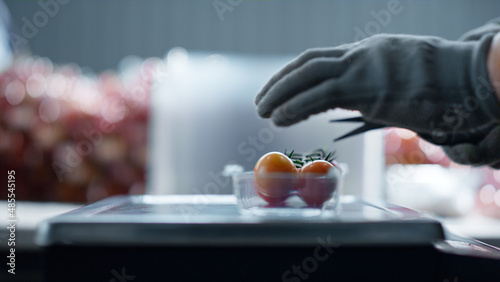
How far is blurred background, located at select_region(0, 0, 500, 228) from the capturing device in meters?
1.13

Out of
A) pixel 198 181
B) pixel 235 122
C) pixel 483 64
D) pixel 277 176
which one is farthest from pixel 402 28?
pixel 277 176

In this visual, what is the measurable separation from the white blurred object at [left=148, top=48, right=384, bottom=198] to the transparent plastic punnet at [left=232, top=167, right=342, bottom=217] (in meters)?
0.51

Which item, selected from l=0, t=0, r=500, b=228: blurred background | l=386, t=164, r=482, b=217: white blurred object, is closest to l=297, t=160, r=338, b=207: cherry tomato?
l=0, t=0, r=500, b=228: blurred background

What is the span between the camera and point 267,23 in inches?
66.7

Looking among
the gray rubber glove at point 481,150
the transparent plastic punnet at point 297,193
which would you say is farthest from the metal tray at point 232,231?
→ the gray rubber glove at point 481,150

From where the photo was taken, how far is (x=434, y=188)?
4.15 ft

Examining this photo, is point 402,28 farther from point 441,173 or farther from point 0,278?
point 0,278

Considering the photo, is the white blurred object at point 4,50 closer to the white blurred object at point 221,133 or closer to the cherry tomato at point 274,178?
the white blurred object at point 221,133

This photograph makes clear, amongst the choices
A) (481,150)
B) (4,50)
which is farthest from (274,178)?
(4,50)

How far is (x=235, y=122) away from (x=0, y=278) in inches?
28.2

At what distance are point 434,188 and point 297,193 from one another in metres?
0.82

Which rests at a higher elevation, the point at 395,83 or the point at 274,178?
the point at 395,83

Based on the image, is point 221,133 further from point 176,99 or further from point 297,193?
point 297,193

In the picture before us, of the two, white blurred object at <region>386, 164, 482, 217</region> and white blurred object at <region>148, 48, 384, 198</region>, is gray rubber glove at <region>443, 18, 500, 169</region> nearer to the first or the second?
white blurred object at <region>148, 48, 384, 198</region>
